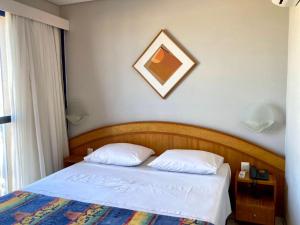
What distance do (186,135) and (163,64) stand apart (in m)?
0.86

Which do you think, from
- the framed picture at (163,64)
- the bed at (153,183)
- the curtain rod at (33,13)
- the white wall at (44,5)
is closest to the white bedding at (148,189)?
the bed at (153,183)

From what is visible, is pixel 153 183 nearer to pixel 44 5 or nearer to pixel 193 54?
pixel 193 54

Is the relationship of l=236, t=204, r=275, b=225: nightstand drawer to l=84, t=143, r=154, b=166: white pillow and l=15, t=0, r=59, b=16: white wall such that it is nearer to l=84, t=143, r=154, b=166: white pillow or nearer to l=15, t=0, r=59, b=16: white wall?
l=84, t=143, r=154, b=166: white pillow

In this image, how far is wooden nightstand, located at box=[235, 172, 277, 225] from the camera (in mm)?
2313

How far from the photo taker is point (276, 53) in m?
2.52

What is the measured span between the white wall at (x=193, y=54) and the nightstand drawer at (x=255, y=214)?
2.11 ft

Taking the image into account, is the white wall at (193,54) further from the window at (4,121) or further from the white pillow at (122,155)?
the window at (4,121)

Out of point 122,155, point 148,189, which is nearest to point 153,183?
point 148,189

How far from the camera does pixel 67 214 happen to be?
168 cm

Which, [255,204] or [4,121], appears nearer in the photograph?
[255,204]

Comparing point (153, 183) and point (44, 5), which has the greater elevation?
point (44, 5)

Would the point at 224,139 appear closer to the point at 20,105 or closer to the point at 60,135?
the point at 60,135

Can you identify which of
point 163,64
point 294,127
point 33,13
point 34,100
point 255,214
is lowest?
point 255,214

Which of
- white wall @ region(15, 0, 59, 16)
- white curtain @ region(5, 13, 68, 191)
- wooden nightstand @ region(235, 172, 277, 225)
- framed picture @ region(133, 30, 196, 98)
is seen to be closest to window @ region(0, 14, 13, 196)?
white curtain @ region(5, 13, 68, 191)
